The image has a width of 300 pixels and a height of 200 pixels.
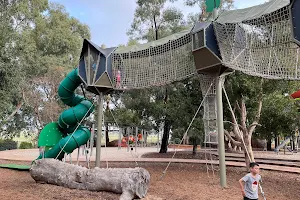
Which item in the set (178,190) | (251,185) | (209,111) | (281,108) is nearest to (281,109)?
(281,108)

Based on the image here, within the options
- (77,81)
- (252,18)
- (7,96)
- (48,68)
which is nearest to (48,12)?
(48,68)

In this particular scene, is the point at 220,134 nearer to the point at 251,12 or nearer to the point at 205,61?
the point at 205,61

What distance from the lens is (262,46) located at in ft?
20.5

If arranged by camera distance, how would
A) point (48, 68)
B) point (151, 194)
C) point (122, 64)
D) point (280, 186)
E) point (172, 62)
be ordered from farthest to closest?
1. point (48, 68)
2. point (122, 64)
3. point (172, 62)
4. point (280, 186)
5. point (151, 194)

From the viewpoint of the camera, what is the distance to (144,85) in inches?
321

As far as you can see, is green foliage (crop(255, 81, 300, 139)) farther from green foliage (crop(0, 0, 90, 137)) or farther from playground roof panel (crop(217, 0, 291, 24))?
green foliage (crop(0, 0, 90, 137))

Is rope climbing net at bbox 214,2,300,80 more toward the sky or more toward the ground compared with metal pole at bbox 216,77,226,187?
more toward the sky

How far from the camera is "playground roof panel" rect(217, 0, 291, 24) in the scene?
591 cm

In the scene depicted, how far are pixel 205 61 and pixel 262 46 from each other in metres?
1.34

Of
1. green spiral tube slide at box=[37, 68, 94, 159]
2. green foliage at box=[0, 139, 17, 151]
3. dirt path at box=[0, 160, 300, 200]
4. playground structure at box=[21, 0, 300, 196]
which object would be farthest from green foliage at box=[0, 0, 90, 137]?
dirt path at box=[0, 160, 300, 200]

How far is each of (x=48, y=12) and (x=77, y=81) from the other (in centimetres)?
2027

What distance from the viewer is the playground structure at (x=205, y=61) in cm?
596

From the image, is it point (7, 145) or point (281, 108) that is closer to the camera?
point (281, 108)

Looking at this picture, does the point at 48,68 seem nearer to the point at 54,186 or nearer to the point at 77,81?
the point at 77,81
